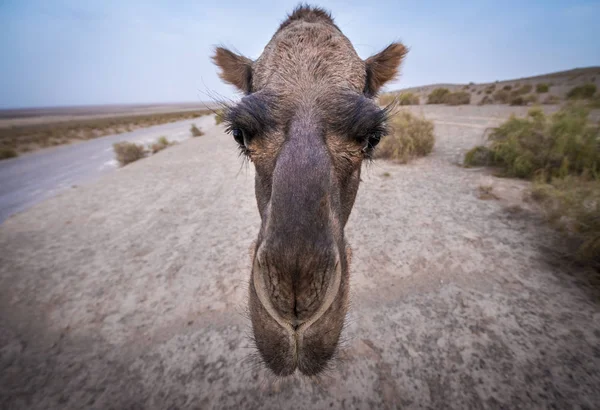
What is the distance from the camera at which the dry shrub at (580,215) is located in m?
3.64

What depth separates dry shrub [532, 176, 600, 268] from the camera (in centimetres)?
364

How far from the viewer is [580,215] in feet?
13.2

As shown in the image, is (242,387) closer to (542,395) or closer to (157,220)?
(542,395)

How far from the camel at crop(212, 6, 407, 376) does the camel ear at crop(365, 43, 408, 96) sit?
1.69ft

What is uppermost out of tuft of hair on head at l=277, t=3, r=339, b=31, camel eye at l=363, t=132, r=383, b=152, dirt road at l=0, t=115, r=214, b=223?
tuft of hair on head at l=277, t=3, r=339, b=31

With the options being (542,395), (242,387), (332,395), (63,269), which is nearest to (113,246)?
(63,269)

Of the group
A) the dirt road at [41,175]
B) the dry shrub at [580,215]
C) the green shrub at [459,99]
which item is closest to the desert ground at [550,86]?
the green shrub at [459,99]

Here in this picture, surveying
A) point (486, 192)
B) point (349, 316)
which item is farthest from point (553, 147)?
point (349, 316)

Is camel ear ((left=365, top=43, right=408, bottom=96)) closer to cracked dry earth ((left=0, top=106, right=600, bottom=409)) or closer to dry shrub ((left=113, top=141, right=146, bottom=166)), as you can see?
cracked dry earth ((left=0, top=106, right=600, bottom=409))

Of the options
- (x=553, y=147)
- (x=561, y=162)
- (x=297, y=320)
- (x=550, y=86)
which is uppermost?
(x=550, y=86)

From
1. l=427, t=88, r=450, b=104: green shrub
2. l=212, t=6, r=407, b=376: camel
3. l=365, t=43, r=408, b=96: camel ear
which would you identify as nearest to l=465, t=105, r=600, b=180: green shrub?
l=365, t=43, r=408, b=96: camel ear

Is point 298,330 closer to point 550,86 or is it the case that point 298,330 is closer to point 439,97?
point 439,97

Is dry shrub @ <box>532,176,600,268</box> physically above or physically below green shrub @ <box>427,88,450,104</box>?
below

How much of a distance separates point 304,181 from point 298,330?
0.99 meters
